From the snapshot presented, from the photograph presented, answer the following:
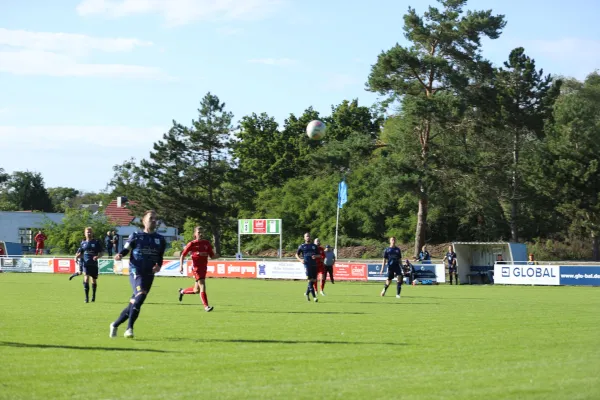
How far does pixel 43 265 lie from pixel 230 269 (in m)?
14.5

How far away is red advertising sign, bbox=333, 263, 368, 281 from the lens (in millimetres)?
44322

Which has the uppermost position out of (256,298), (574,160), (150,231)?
(574,160)

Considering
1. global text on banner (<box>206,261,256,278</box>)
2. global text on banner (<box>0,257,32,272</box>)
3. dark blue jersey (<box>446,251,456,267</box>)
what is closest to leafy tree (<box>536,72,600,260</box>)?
dark blue jersey (<box>446,251,456,267</box>)

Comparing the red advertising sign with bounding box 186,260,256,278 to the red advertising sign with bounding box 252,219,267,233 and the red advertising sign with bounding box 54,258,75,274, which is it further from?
the red advertising sign with bounding box 54,258,75,274

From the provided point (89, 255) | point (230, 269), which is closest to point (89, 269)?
point (89, 255)

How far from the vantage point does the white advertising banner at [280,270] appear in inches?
1816

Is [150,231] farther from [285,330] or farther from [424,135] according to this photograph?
[424,135]

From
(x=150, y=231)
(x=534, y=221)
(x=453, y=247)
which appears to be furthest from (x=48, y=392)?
(x=534, y=221)

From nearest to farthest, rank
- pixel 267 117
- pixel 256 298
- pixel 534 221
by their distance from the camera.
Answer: pixel 256 298, pixel 534 221, pixel 267 117

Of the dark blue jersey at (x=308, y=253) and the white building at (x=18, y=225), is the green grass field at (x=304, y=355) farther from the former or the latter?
the white building at (x=18, y=225)

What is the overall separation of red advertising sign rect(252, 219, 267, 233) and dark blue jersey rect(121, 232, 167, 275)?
138 ft

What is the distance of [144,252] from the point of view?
1340cm

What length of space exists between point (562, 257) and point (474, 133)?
12.1 m

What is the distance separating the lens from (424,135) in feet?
184
